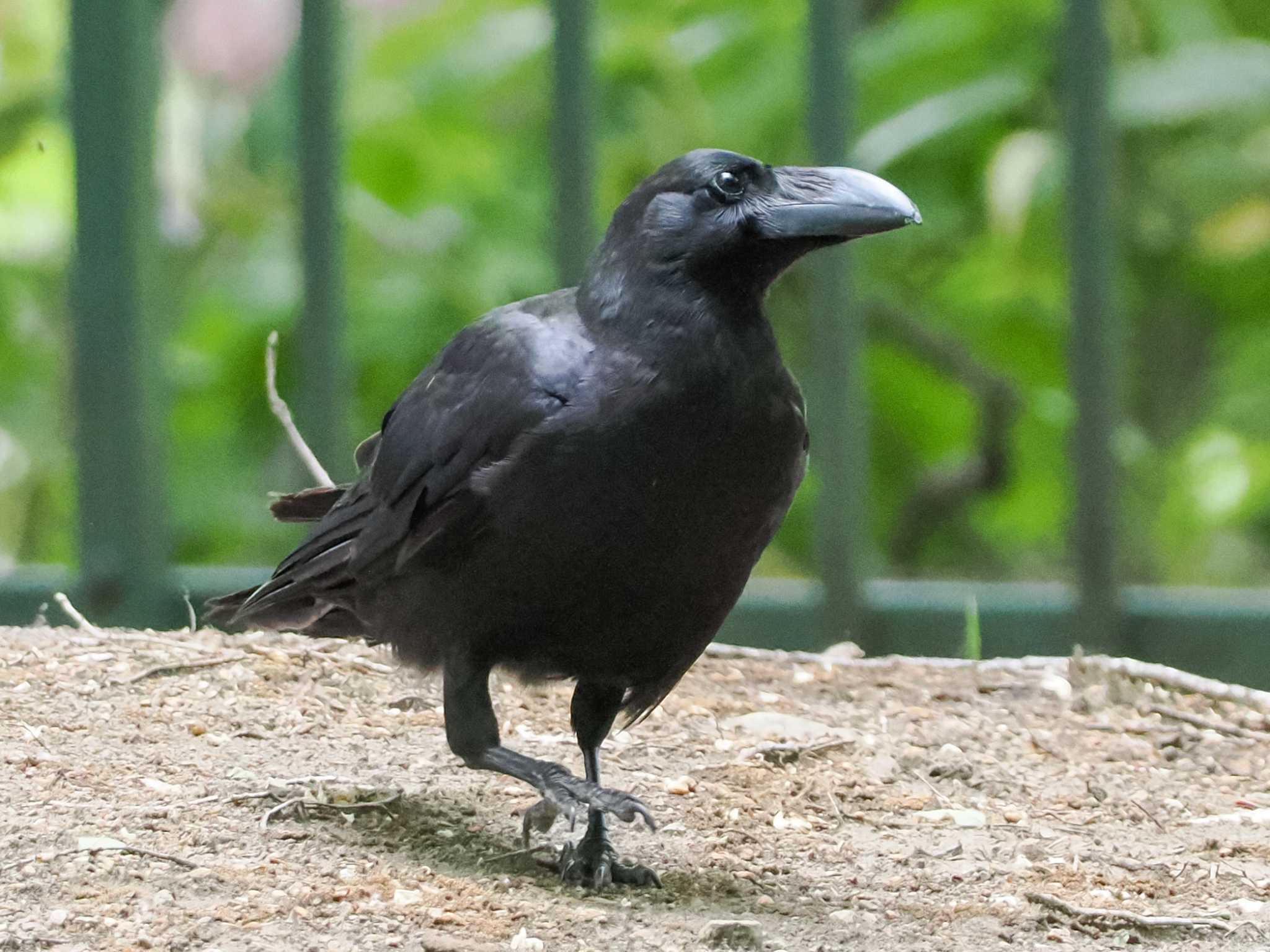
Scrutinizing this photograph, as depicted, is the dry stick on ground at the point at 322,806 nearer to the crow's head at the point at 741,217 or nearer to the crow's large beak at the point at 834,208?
the crow's head at the point at 741,217

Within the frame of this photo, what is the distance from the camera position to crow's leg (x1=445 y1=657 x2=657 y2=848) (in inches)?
101

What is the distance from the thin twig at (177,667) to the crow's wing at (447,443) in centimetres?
30

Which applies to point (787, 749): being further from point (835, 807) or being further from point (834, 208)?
point (834, 208)

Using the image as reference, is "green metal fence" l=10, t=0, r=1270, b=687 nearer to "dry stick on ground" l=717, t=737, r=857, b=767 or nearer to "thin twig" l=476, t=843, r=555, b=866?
"dry stick on ground" l=717, t=737, r=857, b=767

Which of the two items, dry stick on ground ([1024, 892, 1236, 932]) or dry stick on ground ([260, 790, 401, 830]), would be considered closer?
dry stick on ground ([1024, 892, 1236, 932])

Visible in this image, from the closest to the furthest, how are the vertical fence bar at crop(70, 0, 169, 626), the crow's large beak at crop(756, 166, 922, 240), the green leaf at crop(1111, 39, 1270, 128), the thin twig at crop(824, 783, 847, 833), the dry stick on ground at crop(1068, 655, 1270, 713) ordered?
the crow's large beak at crop(756, 166, 922, 240), the thin twig at crop(824, 783, 847, 833), the dry stick on ground at crop(1068, 655, 1270, 713), the vertical fence bar at crop(70, 0, 169, 626), the green leaf at crop(1111, 39, 1270, 128)

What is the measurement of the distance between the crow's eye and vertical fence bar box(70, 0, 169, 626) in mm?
1683

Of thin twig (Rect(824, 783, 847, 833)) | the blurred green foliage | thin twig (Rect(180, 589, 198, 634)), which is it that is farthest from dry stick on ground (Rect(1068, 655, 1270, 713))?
thin twig (Rect(180, 589, 198, 634))

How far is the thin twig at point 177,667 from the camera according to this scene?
311cm

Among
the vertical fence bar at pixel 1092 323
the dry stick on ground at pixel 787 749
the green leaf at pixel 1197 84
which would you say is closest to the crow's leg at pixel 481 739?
the dry stick on ground at pixel 787 749

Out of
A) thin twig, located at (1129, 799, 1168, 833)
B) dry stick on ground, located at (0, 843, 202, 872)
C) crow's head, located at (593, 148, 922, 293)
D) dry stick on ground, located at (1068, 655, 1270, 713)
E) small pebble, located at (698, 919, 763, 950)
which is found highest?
crow's head, located at (593, 148, 922, 293)

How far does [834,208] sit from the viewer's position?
2.50m

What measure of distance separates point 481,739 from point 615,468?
480 millimetres

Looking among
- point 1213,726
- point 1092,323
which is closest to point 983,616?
point 1213,726
